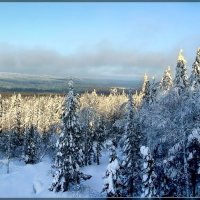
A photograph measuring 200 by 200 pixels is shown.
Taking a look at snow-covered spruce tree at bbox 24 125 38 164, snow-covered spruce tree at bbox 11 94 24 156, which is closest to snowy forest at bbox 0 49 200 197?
snow-covered spruce tree at bbox 24 125 38 164

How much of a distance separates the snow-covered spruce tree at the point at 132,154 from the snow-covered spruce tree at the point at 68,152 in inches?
274

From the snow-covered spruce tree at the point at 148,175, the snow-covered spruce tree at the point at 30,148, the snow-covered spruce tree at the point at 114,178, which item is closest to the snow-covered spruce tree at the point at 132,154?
the snow-covered spruce tree at the point at 114,178

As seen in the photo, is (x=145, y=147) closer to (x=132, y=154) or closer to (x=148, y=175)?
(x=148, y=175)

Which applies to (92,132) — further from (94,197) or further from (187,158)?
(187,158)

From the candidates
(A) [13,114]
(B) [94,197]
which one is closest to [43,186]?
(B) [94,197]

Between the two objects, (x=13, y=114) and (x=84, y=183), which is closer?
(x=84, y=183)

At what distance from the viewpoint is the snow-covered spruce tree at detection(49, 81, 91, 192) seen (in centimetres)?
4534

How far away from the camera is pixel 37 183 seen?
5156 centimetres

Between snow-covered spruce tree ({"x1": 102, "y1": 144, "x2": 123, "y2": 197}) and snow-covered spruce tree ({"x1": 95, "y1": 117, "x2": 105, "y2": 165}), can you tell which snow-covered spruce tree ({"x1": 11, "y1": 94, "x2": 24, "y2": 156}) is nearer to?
snow-covered spruce tree ({"x1": 95, "y1": 117, "x2": 105, "y2": 165})

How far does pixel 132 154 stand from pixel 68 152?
9105 millimetres

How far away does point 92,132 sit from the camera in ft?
228

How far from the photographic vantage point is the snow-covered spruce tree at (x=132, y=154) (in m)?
37.6

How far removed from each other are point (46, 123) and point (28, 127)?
13.1 m

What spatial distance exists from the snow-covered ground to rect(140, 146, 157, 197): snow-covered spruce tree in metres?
12.1
